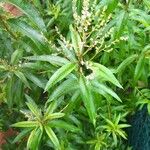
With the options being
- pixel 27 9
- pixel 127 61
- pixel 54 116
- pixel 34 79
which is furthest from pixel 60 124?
pixel 27 9

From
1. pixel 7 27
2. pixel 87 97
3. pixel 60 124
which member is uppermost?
pixel 7 27

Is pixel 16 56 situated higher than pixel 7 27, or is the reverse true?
pixel 7 27

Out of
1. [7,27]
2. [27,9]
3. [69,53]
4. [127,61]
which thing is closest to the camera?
[27,9]

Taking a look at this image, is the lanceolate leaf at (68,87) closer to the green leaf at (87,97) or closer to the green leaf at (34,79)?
the green leaf at (87,97)

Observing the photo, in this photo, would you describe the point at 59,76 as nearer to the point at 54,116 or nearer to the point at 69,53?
the point at 69,53

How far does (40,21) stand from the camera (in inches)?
63.9

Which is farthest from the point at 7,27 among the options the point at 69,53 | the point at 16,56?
the point at 69,53

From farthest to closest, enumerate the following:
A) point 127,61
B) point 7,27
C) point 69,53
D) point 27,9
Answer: point 127,61, point 7,27, point 69,53, point 27,9

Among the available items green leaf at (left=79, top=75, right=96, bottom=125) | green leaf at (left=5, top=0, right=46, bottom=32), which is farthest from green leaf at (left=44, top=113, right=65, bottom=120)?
green leaf at (left=5, top=0, right=46, bottom=32)

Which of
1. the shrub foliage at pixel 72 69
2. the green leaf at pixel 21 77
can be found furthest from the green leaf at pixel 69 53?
the green leaf at pixel 21 77

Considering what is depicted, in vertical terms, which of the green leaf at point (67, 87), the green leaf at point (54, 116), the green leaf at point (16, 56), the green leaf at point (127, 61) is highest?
the green leaf at point (16, 56)

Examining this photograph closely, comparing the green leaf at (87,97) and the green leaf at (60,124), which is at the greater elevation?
the green leaf at (87,97)

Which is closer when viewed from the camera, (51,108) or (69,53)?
(69,53)

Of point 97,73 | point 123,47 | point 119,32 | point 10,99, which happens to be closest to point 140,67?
point 123,47
